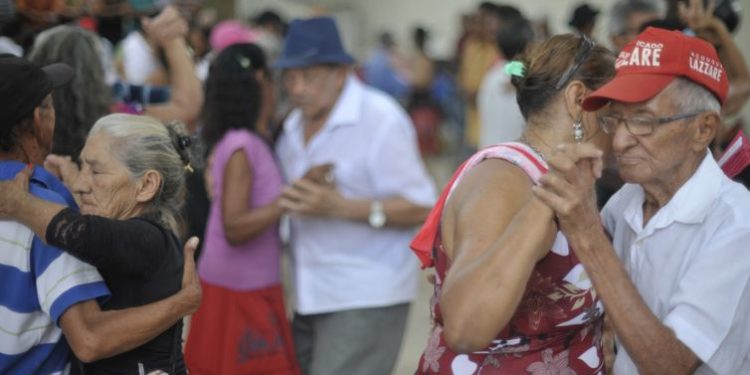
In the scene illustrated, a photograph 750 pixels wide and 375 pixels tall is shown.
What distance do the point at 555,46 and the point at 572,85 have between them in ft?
0.40

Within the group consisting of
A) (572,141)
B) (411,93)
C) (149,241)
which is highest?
(572,141)

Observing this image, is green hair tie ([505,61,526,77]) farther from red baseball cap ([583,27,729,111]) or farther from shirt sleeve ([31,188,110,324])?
shirt sleeve ([31,188,110,324])

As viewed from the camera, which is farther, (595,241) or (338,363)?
(338,363)

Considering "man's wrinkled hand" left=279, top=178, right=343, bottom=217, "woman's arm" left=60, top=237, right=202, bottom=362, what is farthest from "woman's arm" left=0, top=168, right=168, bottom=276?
"man's wrinkled hand" left=279, top=178, right=343, bottom=217

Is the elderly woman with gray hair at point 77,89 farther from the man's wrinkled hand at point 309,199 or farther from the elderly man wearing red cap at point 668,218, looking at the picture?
the elderly man wearing red cap at point 668,218

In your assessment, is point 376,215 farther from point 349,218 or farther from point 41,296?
point 41,296

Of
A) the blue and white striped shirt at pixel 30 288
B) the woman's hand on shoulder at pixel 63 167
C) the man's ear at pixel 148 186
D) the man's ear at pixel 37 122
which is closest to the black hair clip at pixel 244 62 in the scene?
the woman's hand on shoulder at pixel 63 167

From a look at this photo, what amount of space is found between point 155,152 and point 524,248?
1196 millimetres

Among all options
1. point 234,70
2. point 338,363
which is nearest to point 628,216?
point 338,363

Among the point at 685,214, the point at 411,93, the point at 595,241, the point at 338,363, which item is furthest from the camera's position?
the point at 411,93

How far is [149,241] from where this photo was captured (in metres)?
2.64

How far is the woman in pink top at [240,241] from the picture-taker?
425 cm

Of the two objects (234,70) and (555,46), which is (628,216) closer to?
(555,46)

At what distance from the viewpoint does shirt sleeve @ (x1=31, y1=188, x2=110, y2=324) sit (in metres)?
2.52
